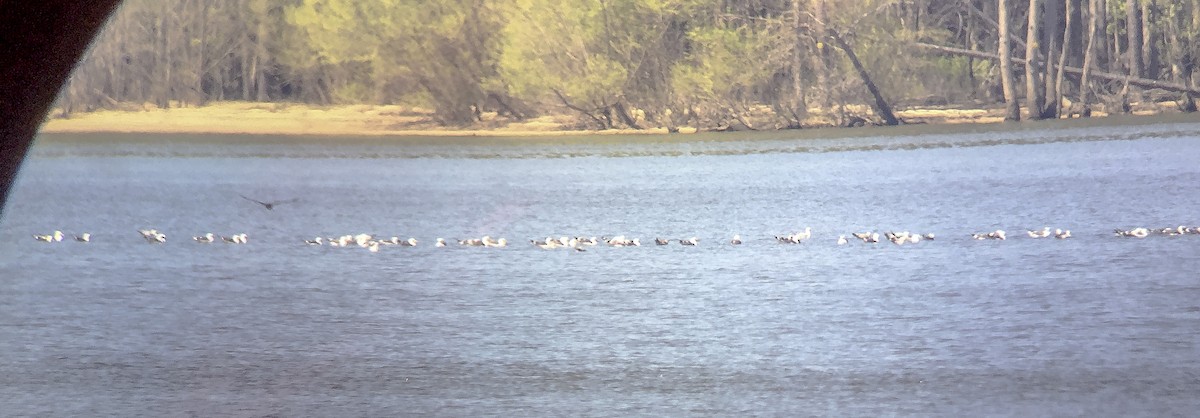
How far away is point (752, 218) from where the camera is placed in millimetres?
19109

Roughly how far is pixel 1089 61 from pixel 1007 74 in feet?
6.93

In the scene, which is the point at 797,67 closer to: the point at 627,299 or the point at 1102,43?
the point at 1102,43

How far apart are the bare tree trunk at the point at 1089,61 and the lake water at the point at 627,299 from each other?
31.1 feet

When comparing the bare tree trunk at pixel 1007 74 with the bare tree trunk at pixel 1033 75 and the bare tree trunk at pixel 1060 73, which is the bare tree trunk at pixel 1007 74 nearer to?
the bare tree trunk at pixel 1033 75

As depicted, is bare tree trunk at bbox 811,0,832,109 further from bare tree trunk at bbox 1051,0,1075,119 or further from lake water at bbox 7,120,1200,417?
lake water at bbox 7,120,1200,417

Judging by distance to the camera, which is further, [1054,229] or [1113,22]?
[1113,22]

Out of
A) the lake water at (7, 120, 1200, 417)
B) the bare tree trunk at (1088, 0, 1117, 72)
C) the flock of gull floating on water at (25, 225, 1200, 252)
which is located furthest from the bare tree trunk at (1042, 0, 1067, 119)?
the flock of gull floating on water at (25, 225, 1200, 252)

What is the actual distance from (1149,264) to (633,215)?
8126 millimetres

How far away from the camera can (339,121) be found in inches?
1432

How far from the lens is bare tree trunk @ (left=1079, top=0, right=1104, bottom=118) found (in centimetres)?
3594

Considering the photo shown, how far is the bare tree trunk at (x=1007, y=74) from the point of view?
3622 cm

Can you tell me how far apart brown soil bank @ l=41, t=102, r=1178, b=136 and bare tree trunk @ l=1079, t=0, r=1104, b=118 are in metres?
0.44

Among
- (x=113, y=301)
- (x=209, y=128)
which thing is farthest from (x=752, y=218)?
(x=209, y=128)

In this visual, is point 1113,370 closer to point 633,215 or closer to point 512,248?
point 512,248
